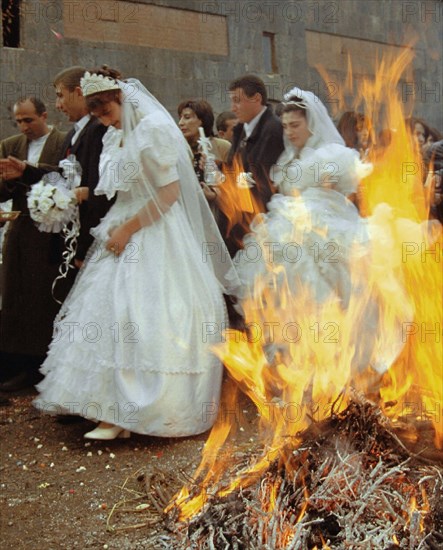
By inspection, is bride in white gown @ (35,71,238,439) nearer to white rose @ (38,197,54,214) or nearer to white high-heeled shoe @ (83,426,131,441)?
white high-heeled shoe @ (83,426,131,441)

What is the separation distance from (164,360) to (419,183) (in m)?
2.77

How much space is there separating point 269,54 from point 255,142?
944 centimetres

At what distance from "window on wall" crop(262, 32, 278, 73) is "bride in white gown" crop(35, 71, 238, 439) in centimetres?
1029

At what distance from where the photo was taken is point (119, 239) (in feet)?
17.5

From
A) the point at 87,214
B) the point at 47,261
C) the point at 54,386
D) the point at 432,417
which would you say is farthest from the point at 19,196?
the point at 432,417

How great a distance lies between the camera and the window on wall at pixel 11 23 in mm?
11688

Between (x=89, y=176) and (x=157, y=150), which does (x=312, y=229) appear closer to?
(x=157, y=150)

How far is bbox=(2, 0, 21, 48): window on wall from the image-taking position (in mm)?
11688

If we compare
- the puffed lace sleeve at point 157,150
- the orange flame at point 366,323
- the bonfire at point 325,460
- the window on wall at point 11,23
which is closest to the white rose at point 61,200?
the puffed lace sleeve at point 157,150

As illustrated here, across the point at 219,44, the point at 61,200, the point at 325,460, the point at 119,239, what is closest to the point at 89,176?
the point at 61,200

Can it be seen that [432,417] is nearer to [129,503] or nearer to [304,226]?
[129,503]

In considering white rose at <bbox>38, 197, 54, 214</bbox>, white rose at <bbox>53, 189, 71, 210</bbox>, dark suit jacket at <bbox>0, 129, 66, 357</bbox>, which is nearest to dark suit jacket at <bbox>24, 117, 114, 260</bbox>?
white rose at <bbox>53, 189, 71, 210</bbox>

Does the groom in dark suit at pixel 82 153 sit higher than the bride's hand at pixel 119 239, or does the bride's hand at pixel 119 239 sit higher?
the groom in dark suit at pixel 82 153

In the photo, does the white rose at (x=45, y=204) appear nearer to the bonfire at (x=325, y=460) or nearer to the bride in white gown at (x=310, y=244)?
the bride in white gown at (x=310, y=244)
